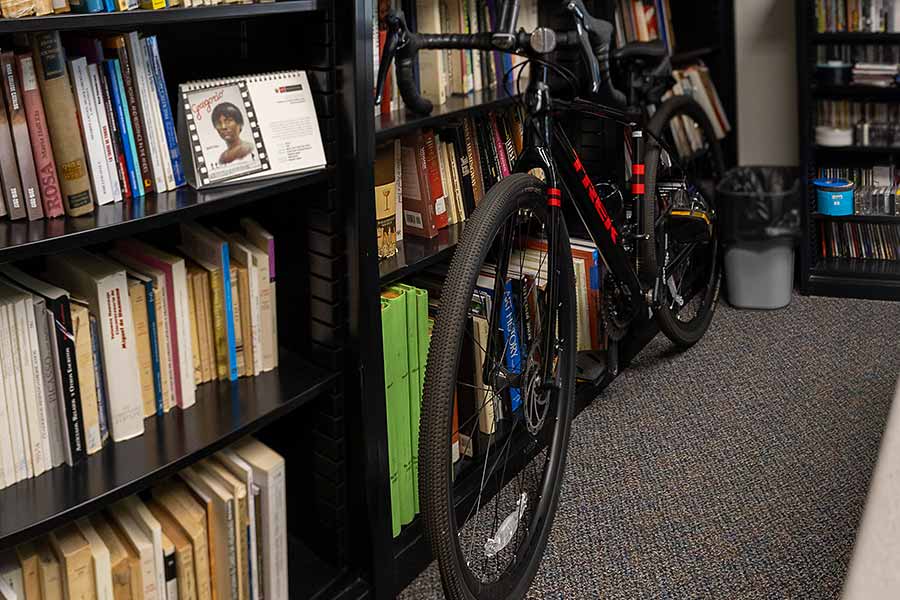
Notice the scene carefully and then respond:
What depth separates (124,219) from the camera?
1.33 meters

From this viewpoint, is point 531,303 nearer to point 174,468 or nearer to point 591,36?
point 591,36

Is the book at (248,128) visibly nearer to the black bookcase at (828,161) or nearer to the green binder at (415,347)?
the green binder at (415,347)

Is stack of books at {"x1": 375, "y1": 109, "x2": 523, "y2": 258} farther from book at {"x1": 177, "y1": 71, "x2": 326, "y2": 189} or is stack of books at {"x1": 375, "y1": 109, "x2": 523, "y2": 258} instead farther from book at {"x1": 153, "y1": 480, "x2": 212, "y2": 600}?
book at {"x1": 153, "y1": 480, "x2": 212, "y2": 600}

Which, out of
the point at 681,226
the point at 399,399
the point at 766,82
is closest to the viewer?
the point at 399,399

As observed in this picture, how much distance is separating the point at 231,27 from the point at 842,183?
2453mm

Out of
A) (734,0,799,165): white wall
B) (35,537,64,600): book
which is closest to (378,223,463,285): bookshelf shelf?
(35,537,64,600): book

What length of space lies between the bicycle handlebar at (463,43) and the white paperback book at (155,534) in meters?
0.85

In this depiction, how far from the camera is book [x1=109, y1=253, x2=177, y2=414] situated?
1.51m

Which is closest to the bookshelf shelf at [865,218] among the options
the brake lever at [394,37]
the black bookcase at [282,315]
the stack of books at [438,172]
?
the stack of books at [438,172]

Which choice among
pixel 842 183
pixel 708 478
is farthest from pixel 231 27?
pixel 842 183

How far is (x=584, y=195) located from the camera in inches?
92.4

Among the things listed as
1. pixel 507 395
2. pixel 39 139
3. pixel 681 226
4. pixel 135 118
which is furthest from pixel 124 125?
pixel 681 226

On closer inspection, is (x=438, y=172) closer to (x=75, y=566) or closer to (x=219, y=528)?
(x=219, y=528)

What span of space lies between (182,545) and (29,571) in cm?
23
